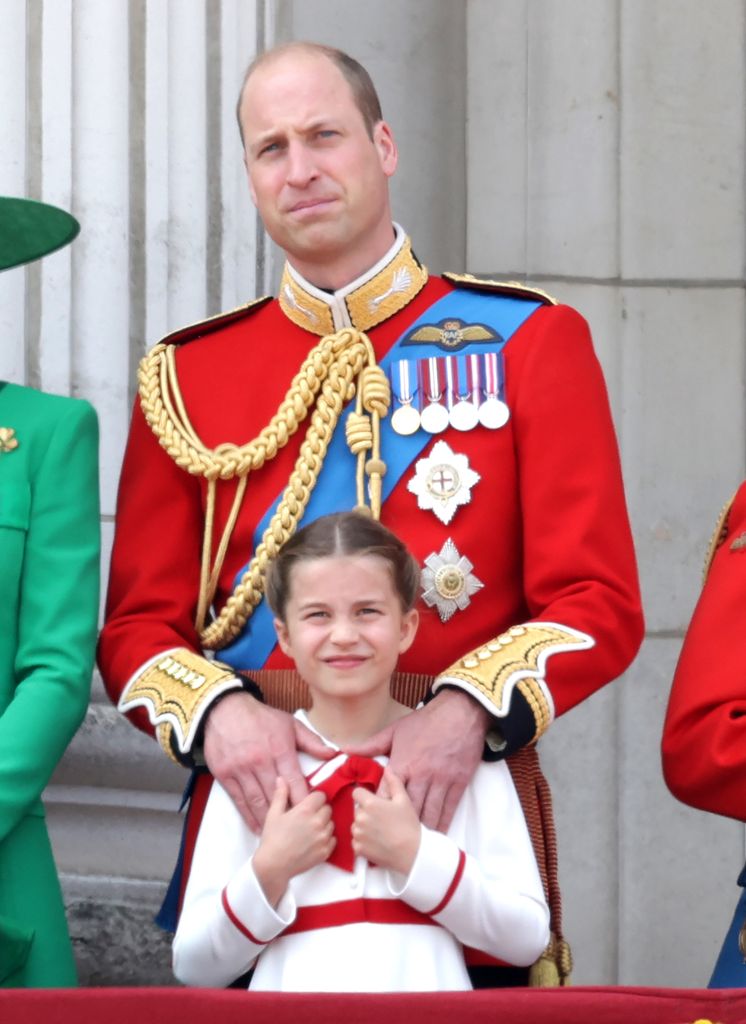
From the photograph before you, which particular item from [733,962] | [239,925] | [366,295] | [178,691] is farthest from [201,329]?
[733,962]

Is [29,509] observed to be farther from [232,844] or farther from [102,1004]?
[102,1004]

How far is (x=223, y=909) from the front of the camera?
2.81 metres

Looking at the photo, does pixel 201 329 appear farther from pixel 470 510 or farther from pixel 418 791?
pixel 418 791

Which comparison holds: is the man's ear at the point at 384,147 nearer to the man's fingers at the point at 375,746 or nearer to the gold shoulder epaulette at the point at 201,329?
the gold shoulder epaulette at the point at 201,329

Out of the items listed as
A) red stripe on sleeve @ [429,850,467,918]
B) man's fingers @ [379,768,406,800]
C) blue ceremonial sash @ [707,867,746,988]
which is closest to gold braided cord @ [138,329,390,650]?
man's fingers @ [379,768,406,800]

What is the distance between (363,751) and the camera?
114 inches

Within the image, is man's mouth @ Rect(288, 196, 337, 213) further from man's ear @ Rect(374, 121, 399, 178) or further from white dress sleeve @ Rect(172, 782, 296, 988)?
white dress sleeve @ Rect(172, 782, 296, 988)

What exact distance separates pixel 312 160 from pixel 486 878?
104 centimetres

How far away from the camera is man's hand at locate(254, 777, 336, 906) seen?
279cm

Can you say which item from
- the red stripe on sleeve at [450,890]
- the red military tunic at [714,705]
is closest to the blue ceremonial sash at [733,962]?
the red military tunic at [714,705]

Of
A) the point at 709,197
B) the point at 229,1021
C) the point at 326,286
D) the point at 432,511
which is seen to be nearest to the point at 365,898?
the point at 229,1021

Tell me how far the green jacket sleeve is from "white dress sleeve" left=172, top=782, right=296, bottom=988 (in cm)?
27

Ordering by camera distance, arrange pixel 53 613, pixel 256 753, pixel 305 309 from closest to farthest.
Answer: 1. pixel 256 753
2. pixel 53 613
3. pixel 305 309

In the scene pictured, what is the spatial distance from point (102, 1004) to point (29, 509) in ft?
2.97
